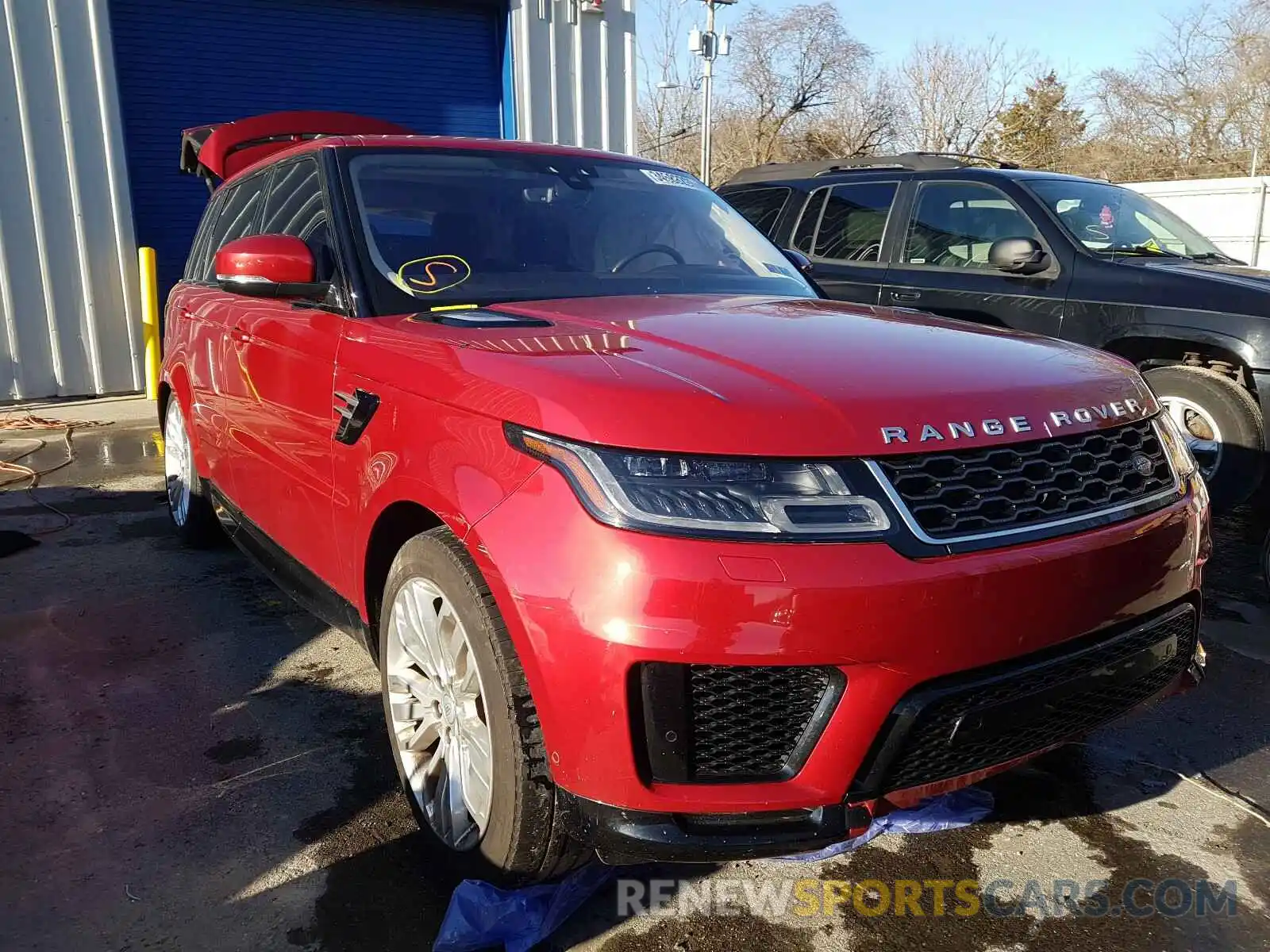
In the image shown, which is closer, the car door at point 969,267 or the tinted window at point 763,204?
the car door at point 969,267

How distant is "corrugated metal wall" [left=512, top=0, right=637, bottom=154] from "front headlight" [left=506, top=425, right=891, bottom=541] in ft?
31.0

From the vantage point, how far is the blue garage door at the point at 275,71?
8984 millimetres

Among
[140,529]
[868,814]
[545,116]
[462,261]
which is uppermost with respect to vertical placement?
[545,116]

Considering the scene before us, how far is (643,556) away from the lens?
168cm

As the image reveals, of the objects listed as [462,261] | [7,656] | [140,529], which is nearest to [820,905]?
[462,261]

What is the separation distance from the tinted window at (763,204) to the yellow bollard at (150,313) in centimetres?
532

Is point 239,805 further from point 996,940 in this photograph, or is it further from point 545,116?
point 545,116

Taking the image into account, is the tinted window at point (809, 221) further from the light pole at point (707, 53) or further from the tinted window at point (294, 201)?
the light pole at point (707, 53)

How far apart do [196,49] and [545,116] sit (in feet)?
11.2

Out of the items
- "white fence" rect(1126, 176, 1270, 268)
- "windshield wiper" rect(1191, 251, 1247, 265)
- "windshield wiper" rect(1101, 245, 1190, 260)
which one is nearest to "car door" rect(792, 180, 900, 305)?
"windshield wiper" rect(1101, 245, 1190, 260)

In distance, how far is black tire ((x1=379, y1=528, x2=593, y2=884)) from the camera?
74.2 inches

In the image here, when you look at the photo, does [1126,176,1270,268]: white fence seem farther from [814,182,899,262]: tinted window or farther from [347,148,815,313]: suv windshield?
[347,148,815,313]: suv windshield

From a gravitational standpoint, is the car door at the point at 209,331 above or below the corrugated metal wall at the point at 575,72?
below

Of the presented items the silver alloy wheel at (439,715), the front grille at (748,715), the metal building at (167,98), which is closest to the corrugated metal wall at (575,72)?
the metal building at (167,98)
